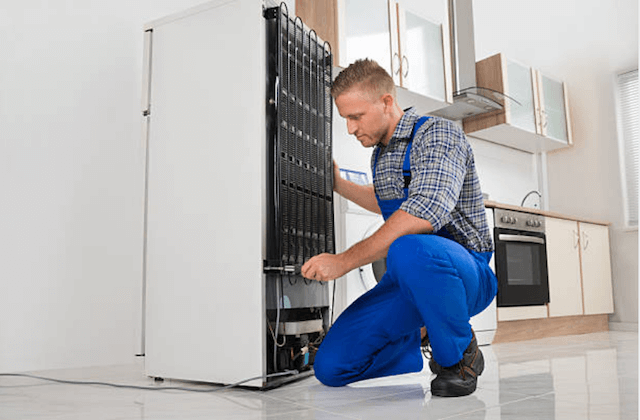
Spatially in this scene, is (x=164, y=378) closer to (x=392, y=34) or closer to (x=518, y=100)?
(x=392, y=34)

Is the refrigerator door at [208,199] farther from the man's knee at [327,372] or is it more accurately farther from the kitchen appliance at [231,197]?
the man's knee at [327,372]

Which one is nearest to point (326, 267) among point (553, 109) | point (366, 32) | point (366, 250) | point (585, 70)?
point (366, 250)

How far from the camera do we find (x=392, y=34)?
3.37m

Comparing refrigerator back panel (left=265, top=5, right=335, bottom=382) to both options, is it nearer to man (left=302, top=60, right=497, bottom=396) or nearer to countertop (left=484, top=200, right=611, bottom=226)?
man (left=302, top=60, right=497, bottom=396)

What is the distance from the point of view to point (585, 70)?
486 cm

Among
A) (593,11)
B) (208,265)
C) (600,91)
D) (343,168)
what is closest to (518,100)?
(600,91)

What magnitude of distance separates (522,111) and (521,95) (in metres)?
0.12

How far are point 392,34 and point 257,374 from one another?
225 cm

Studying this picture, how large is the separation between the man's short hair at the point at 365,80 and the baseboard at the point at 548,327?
2.14 metres

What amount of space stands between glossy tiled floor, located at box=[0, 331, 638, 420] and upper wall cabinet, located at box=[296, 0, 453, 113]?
5.74ft

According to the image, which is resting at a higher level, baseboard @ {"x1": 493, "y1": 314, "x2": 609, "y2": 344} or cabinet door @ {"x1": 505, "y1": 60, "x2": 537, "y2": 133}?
cabinet door @ {"x1": 505, "y1": 60, "x2": 537, "y2": 133}

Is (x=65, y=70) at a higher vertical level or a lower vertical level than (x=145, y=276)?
higher

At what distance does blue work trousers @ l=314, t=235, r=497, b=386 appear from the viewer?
1667mm

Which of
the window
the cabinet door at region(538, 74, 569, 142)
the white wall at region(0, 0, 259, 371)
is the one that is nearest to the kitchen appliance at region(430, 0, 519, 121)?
the cabinet door at region(538, 74, 569, 142)
